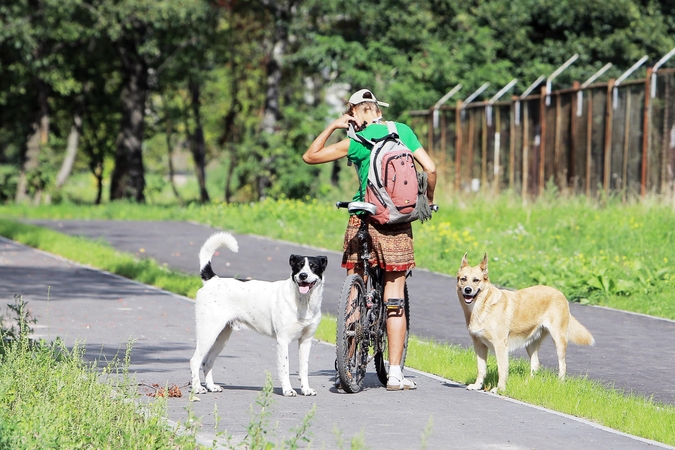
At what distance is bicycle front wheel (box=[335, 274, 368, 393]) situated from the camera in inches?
324

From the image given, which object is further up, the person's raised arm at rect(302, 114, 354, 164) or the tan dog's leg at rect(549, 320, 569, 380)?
the person's raised arm at rect(302, 114, 354, 164)

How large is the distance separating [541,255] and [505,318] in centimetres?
827

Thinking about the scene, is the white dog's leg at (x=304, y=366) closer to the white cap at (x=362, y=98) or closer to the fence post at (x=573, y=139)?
the white cap at (x=362, y=98)

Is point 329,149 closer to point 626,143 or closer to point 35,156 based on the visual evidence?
point 626,143

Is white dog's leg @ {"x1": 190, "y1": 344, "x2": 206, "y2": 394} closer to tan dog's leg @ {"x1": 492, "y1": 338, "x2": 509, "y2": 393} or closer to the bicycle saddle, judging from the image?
the bicycle saddle

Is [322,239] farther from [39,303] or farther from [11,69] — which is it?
[11,69]

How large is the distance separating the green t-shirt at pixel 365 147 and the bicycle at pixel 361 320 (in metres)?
0.24

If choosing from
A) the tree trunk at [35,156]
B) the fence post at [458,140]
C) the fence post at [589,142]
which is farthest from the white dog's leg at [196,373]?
A: the tree trunk at [35,156]

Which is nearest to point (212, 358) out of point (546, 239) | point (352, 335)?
point (352, 335)

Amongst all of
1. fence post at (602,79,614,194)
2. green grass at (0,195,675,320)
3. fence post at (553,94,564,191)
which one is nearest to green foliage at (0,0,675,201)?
green grass at (0,195,675,320)

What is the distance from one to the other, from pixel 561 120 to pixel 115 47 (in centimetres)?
1837

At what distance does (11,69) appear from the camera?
131 feet

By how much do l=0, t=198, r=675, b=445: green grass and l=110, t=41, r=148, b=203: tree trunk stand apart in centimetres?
1242

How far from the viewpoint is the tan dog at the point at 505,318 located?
882 centimetres
